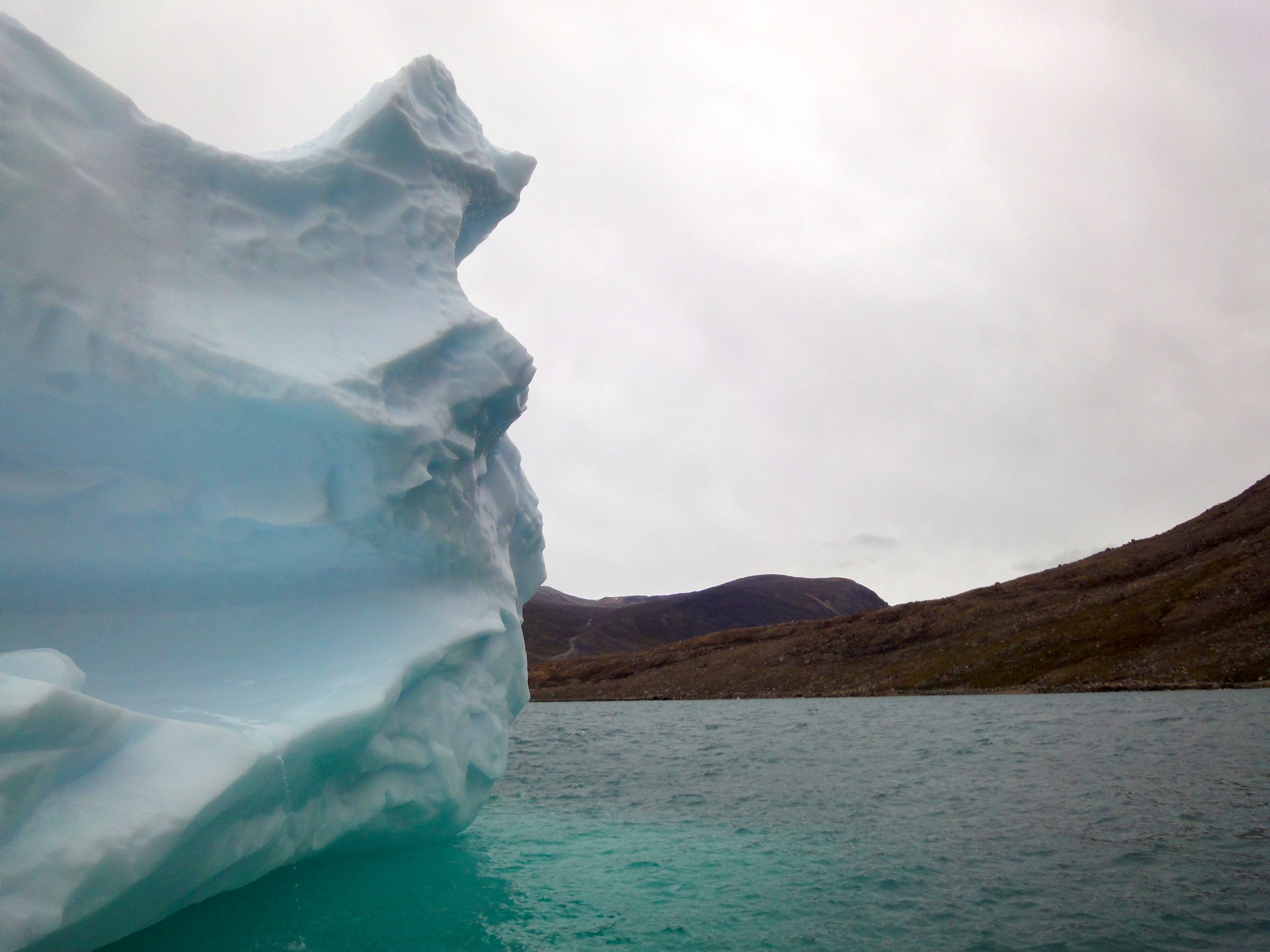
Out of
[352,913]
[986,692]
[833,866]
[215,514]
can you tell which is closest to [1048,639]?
[986,692]

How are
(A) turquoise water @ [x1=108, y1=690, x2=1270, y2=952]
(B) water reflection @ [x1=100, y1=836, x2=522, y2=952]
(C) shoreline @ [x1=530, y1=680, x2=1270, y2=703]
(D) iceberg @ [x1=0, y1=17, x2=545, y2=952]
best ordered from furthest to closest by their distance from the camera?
(C) shoreline @ [x1=530, y1=680, x2=1270, y2=703]
(A) turquoise water @ [x1=108, y1=690, x2=1270, y2=952]
(B) water reflection @ [x1=100, y1=836, x2=522, y2=952]
(D) iceberg @ [x1=0, y1=17, x2=545, y2=952]

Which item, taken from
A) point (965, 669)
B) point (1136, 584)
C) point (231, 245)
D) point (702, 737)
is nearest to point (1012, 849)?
point (231, 245)

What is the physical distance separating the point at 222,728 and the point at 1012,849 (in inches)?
534

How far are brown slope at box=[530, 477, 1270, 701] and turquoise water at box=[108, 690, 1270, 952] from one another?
160ft

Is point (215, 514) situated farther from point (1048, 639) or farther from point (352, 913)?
point (1048, 639)

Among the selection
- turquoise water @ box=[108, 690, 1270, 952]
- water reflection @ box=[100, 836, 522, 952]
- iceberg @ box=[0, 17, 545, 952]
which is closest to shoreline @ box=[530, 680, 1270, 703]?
turquoise water @ box=[108, 690, 1270, 952]

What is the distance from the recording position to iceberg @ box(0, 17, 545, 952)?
26.5 feet

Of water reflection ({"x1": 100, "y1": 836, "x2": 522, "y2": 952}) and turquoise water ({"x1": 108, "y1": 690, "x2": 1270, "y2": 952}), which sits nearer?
water reflection ({"x1": 100, "y1": 836, "x2": 522, "y2": 952})

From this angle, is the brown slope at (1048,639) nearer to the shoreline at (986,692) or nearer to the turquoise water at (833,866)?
the shoreline at (986,692)

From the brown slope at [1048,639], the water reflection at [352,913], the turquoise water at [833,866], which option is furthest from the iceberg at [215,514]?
the brown slope at [1048,639]

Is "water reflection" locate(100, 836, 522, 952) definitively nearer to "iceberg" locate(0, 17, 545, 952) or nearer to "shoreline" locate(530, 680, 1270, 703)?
"iceberg" locate(0, 17, 545, 952)

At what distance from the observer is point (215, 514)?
1183cm

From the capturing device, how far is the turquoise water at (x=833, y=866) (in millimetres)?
10797

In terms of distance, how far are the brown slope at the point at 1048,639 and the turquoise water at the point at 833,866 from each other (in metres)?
48.6
